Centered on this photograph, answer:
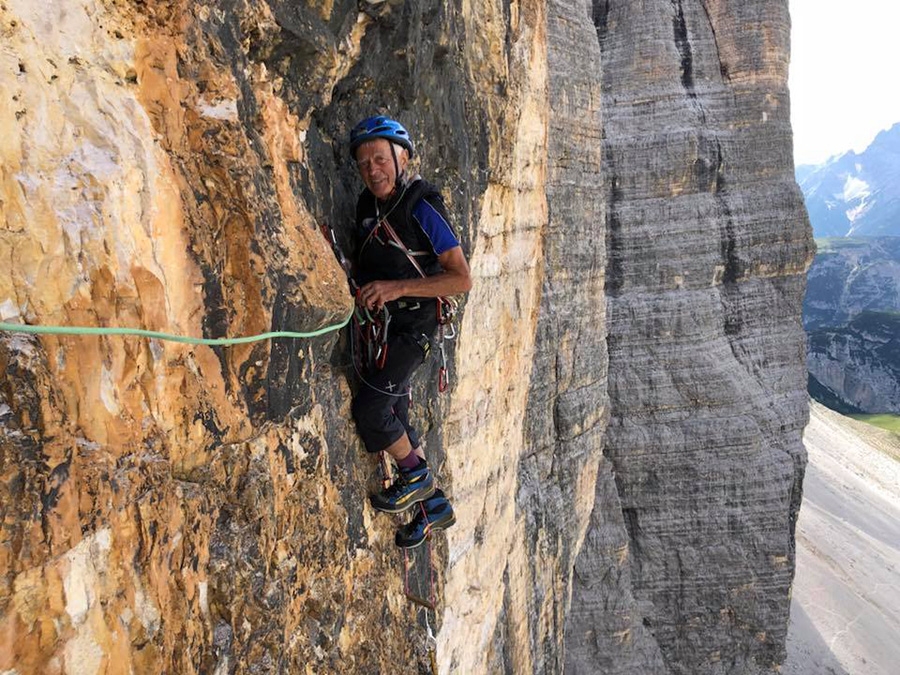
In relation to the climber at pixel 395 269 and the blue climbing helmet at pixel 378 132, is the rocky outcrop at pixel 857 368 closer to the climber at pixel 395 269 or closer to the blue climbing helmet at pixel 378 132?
the climber at pixel 395 269

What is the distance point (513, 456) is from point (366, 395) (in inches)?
160

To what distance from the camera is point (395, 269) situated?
11.3 feet

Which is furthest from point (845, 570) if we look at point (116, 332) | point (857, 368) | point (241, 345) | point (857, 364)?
point (857, 364)

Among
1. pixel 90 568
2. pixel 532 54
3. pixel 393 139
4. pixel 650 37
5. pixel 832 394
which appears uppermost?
pixel 650 37

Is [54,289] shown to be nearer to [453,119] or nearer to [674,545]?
[453,119]

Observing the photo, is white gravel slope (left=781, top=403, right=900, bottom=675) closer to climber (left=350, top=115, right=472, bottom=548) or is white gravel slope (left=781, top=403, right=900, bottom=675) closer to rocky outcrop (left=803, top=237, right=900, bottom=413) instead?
climber (left=350, top=115, right=472, bottom=548)

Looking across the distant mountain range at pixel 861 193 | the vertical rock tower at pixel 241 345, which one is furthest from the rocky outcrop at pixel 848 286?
the vertical rock tower at pixel 241 345

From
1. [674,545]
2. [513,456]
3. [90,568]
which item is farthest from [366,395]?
[674,545]

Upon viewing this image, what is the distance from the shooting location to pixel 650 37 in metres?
14.2

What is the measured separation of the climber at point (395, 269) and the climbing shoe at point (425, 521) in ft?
1.15

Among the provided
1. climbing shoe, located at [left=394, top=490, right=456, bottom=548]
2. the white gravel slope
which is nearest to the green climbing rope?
climbing shoe, located at [left=394, top=490, right=456, bottom=548]

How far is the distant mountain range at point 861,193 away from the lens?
555 ft

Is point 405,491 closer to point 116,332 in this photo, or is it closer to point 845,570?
point 116,332

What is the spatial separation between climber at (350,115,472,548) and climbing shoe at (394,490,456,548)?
35 cm
